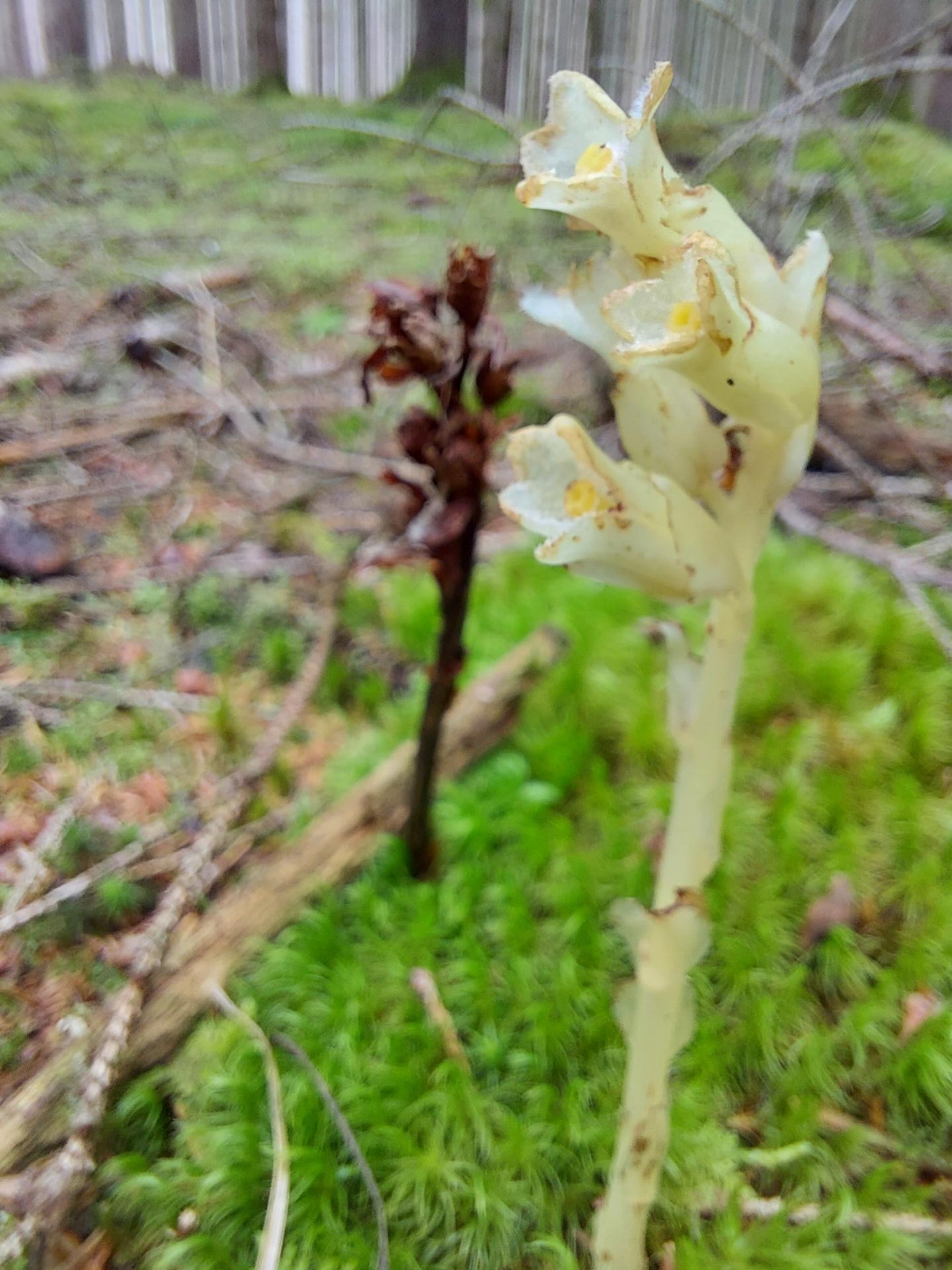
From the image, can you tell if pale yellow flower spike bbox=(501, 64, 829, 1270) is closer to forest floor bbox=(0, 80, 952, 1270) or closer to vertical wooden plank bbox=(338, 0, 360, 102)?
forest floor bbox=(0, 80, 952, 1270)

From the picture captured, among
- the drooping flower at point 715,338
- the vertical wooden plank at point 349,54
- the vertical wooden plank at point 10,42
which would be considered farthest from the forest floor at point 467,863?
the vertical wooden plank at point 10,42

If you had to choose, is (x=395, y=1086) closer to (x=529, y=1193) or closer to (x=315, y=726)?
(x=529, y=1193)

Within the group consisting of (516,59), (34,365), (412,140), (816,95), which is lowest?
(34,365)

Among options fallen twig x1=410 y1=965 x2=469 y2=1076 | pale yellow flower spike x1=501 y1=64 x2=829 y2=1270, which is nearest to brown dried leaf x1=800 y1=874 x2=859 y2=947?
pale yellow flower spike x1=501 y1=64 x2=829 y2=1270

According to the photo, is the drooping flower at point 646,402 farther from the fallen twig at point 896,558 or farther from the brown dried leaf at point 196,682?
the brown dried leaf at point 196,682

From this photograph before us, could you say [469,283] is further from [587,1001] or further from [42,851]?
[42,851]

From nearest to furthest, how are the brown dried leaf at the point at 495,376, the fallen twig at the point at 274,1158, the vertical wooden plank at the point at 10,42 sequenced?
the fallen twig at the point at 274,1158 → the brown dried leaf at the point at 495,376 → the vertical wooden plank at the point at 10,42

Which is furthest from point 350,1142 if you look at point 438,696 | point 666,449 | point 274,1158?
point 666,449
